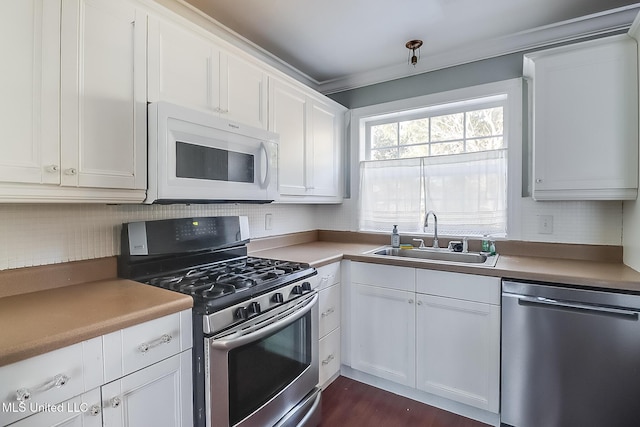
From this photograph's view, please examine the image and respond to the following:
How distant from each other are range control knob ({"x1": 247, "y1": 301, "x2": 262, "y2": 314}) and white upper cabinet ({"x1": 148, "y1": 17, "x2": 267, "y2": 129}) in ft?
3.28

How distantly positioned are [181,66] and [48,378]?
1.33 metres

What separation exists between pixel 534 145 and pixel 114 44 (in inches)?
87.0

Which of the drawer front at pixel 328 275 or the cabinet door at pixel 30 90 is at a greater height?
the cabinet door at pixel 30 90

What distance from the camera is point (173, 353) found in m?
1.18

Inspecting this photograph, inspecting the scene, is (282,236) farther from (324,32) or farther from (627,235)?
(627,235)

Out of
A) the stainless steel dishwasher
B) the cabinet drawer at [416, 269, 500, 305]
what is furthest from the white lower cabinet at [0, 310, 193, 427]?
the stainless steel dishwasher

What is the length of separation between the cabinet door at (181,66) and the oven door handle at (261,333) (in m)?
1.09

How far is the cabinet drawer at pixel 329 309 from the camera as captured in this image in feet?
6.78

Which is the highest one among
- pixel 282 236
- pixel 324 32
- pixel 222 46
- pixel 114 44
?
pixel 324 32

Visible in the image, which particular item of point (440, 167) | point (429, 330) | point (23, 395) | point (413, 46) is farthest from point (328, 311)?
point (413, 46)

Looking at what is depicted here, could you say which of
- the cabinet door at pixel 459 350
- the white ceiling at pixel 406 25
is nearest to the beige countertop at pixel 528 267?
the cabinet door at pixel 459 350

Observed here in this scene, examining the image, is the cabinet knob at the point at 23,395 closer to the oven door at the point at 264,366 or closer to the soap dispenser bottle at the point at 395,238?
the oven door at the point at 264,366

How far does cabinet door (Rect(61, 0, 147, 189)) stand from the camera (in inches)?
46.6

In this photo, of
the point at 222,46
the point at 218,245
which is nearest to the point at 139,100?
the point at 222,46
